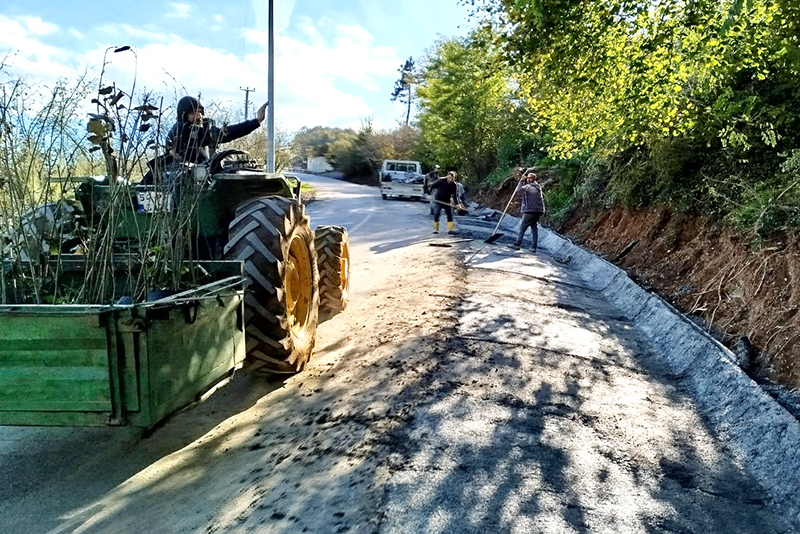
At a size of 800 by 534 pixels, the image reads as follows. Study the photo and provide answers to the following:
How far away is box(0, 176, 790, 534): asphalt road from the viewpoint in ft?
9.96

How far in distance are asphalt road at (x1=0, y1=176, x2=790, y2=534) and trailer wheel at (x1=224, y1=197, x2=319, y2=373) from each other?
1.18 feet

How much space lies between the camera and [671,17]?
7516 millimetres

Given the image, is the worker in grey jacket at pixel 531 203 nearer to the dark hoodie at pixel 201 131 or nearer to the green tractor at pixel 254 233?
the green tractor at pixel 254 233

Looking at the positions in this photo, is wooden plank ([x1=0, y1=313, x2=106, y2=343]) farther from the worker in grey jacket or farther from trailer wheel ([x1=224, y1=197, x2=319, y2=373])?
the worker in grey jacket

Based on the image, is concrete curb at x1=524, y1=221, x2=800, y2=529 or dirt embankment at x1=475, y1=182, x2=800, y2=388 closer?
concrete curb at x1=524, y1=221, x2=800, y2=529

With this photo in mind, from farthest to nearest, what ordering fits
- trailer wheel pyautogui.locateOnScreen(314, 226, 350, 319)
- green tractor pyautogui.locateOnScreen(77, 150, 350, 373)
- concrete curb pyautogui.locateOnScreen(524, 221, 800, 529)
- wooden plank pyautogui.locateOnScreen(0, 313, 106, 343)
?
trailer wheel pyautogui.locateOnScreen(314, 226, 350, 319), green tractor pyautogui.locateOnScreen(77, 150, 350, 373), concrete curb pyautogui.locateOnScreen(524, 221, 800, 529), wooden plank pyautogui.locateOnScreen(0, 313, 106, 343)

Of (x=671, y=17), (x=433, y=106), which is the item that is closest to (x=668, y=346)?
(x=671, y=17)

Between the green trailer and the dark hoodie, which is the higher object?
the dark hoodie

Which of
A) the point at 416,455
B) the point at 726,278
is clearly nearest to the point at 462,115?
the point at 726,278

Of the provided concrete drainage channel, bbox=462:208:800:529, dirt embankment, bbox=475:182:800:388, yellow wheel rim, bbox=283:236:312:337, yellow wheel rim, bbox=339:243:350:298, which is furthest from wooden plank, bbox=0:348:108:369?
dirt embankment, bbox=475:182:800:388

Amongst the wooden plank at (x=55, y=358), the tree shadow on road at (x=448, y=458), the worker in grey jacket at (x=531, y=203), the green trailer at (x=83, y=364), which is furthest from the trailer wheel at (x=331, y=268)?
the worker in grey jacket at (x=531, y=203)

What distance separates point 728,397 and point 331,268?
4.02 m

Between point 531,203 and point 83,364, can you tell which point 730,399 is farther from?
point 531,203

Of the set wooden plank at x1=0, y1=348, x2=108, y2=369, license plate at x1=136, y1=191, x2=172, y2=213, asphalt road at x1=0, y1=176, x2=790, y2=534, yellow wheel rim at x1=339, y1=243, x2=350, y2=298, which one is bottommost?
asphalt road at x1=0, y1=176, x2=790, y2=534
